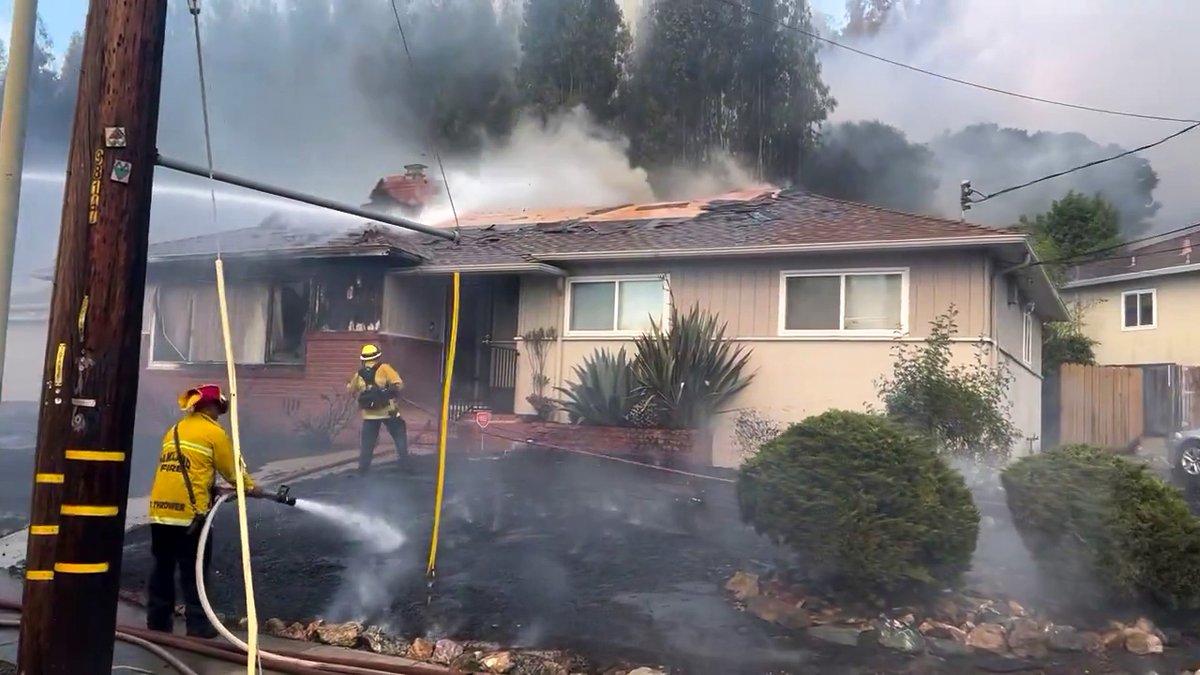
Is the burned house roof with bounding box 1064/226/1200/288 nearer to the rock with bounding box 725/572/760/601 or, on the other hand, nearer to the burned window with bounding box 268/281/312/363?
the burned window with bounding box 268/281/312/363

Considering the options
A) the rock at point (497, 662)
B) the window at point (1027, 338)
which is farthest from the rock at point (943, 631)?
the window at point (1027, 338)

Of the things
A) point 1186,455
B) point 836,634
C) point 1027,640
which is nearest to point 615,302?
point 1186,455

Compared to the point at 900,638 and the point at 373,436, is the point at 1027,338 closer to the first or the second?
the point at 373,436

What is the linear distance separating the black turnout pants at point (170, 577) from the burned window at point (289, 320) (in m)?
8.54

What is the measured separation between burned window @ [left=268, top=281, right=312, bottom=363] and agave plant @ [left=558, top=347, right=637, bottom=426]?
13.7ft

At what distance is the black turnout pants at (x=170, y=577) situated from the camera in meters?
5.56

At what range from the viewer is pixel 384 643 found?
18.3ft

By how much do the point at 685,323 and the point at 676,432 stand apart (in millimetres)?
1428

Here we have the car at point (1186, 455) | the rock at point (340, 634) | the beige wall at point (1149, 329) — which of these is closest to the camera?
the rock at point (340, 634)

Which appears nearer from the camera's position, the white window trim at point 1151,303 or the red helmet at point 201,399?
the red helmet at point 201,399

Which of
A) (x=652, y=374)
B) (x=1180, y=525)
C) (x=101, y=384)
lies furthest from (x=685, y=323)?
(x=101, y=384)

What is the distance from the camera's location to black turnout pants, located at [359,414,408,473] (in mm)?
10383

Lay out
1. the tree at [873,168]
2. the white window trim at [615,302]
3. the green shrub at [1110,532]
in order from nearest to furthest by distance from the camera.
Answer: the green shrub at [1110,532], the white window trim at [615,302], the tree at [873,168]

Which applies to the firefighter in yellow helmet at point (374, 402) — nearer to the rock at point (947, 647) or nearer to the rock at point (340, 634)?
the rock at point (340, 634)
